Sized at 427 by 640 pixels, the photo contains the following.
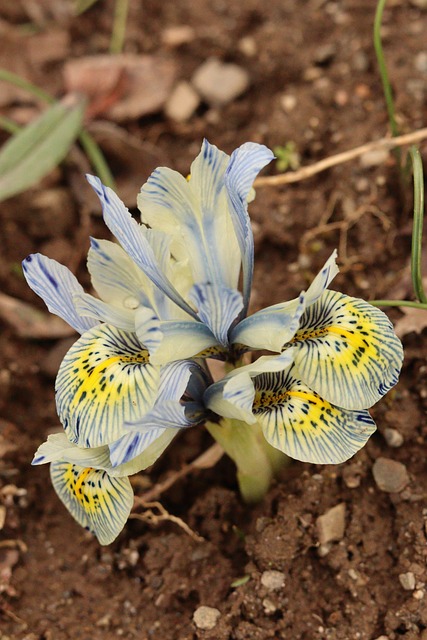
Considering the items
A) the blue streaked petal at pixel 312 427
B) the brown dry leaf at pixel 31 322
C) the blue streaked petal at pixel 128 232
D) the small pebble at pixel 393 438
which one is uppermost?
the blue streaked petal at pixel 128 232

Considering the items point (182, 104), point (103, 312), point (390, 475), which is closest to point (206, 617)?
point (390, 475)

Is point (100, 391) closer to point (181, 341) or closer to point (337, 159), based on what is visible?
→ point (181, 341)

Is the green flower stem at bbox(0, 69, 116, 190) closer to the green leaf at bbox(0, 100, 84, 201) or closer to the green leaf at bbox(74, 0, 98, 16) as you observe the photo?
the green leaf at bbox(0, 100, 84, 201)

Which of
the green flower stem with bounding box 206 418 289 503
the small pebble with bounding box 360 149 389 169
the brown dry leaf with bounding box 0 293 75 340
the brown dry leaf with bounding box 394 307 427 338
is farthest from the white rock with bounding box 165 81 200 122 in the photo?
the green flower stem with bounding box 206 418 289 503

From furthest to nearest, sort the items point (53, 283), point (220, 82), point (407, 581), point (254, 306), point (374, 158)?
1. point (220, 82)
2. point (374, 158)
3. point (254, 306)
4. point (407, 581)
5. point (53, 283)

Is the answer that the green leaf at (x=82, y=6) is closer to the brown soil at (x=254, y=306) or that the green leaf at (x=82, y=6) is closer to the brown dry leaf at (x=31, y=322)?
the brown soil at (x=254, y=306)

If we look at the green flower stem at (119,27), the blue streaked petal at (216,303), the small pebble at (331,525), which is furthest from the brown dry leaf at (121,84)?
the small pebble at (331,525)
